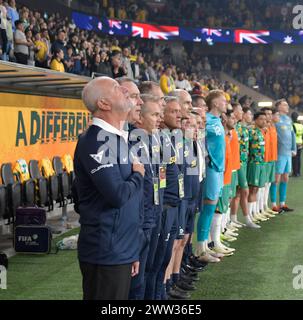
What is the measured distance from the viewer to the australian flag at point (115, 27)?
2817cm

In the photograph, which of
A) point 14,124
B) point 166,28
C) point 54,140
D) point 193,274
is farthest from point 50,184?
point 166,28

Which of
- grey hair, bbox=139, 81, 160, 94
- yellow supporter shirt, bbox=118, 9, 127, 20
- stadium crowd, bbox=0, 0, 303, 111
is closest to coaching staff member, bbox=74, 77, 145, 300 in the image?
grey hair, bbox=139, 81, 160, 94

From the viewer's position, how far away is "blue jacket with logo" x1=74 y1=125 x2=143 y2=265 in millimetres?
3520

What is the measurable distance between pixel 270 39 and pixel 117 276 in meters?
35.9

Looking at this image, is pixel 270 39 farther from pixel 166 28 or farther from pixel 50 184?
pixel 50 184

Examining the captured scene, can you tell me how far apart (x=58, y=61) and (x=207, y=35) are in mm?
25044

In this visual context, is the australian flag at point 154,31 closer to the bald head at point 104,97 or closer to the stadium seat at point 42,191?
the stadium seat at point 42,191

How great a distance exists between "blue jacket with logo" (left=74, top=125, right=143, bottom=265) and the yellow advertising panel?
6.34 m

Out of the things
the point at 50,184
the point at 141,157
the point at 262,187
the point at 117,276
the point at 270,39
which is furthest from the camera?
the point at 270,39

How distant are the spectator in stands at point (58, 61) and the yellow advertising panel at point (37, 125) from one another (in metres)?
0.64

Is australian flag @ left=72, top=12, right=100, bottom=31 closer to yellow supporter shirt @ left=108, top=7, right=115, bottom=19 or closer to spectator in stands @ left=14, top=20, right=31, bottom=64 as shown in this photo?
yellow supporter shirt @ left=108, top=7, right=115, bottom=19
